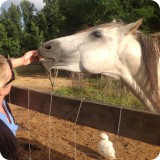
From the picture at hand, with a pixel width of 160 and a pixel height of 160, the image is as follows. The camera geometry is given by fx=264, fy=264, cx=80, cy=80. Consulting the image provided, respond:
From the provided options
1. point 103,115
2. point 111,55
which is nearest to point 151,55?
point 111,55

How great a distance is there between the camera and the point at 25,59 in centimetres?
162

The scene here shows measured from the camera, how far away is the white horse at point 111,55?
1.86 metres

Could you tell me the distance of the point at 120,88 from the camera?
223 inches

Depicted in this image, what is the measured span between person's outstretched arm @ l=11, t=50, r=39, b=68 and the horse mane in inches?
29.6

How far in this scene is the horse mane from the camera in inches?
69.8

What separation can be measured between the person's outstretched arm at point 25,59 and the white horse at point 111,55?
0.09m

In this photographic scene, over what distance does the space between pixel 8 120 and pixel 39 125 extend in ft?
8.73

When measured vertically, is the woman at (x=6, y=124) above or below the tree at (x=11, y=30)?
above

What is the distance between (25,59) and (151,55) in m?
0.84

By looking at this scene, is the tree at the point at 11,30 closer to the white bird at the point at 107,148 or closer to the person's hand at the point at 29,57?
the white bird at the point at 107,148

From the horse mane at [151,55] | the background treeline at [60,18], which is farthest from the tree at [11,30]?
the horse mane at [151,55]

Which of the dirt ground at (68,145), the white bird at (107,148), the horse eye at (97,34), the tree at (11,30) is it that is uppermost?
the horse eye at (97,34)

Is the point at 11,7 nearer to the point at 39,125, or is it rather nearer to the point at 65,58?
the point at 39,125

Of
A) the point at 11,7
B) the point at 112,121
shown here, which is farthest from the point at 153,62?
the point at 11,7
